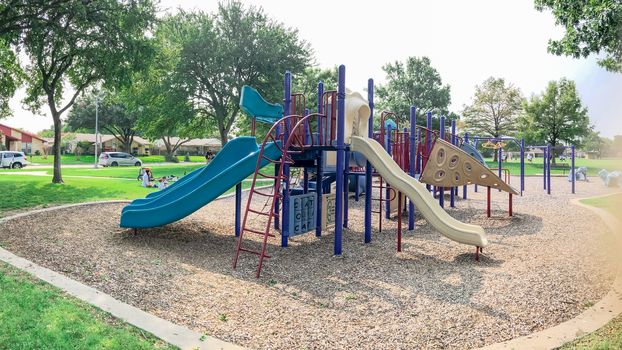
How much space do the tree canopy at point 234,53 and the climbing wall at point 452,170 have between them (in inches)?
917

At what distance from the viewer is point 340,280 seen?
21.6ft

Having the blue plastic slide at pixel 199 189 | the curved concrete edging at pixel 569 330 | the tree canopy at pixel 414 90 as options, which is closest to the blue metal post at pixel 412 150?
the blue plastic slide at pixel 199 189

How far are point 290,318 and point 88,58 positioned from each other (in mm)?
14200

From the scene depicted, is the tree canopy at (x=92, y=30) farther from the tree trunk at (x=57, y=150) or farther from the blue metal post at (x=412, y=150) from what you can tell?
the blue metal post at (x=412, y=150)

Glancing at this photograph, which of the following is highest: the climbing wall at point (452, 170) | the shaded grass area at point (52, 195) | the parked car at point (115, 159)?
the parked car at point (115, 159)

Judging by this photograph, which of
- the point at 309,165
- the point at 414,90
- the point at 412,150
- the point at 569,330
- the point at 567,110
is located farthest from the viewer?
the point at 414,90

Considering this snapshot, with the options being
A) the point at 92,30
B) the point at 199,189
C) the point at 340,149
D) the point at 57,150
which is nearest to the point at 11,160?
the point at 57,150

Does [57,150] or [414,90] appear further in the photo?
[414,90]

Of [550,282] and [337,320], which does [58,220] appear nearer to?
[337,320]

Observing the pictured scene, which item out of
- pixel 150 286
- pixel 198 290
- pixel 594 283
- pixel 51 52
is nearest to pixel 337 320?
pixel 198 290

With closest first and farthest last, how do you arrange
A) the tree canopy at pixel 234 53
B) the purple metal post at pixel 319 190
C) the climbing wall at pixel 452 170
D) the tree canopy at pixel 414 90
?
the purple metal post at pixel 319 190, the climbing wall at pixel 452 170, the tree canopy at pixel 234 53, the tree canopy at pixel 414 90

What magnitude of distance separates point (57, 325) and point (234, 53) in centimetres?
3025

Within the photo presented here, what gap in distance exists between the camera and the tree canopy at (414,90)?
47000 mm

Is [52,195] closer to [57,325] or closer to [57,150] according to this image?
[57,150]
